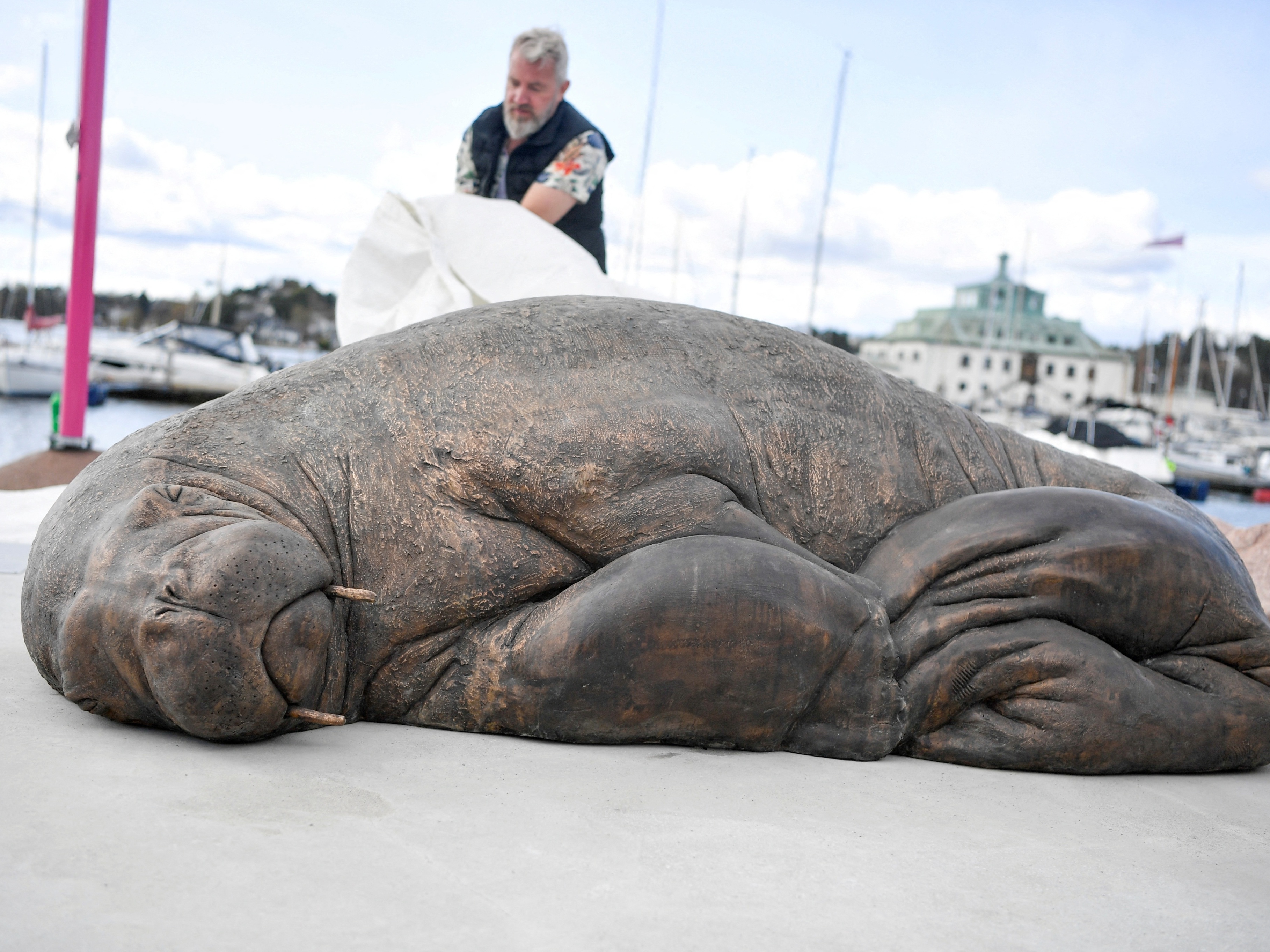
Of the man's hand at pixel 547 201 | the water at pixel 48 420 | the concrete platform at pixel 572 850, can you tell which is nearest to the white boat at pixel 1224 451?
the water at pixel 48 420

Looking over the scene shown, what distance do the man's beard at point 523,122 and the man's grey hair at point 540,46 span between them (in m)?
0.24

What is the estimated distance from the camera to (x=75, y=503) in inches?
108

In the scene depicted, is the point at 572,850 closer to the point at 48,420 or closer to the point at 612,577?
the point at 612,577

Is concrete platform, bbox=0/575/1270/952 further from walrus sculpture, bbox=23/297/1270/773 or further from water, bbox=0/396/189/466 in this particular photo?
water, bbox=0/396/189/466

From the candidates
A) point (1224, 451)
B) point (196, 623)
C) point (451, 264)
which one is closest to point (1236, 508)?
point (1224, 451)

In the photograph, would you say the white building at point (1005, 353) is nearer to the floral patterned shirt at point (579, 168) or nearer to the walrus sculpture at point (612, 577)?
the floral patterned shirt at point (579, 168)

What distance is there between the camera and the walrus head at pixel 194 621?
7.72 ft

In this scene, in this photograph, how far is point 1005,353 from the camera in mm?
85688

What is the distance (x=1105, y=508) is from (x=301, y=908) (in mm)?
2312

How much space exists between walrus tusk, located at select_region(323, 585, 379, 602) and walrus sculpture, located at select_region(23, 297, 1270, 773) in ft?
0.05

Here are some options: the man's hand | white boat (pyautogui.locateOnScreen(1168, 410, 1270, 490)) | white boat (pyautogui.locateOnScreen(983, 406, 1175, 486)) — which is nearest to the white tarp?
the man's hand

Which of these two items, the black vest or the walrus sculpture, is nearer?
the walrus sculpture

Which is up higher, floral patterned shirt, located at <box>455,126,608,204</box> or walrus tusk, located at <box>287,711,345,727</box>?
floral patterned shirt, located at <box>455,126,608,204</box>

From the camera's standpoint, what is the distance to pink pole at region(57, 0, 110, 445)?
23.6 feet
